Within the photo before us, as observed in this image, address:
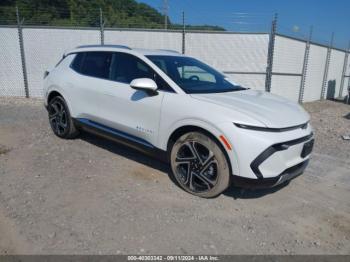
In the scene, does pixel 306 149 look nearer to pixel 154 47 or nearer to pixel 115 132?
pixel 115 132

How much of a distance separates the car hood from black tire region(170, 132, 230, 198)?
46cm

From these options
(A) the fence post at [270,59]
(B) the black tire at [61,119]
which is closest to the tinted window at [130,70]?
(B) the black tire at [61,119]

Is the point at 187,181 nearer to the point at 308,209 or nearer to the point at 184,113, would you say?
the point at 184,113

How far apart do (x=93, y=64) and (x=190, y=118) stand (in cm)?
220

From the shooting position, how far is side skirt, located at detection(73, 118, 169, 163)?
12.8ft

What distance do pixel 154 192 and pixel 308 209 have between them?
181cm

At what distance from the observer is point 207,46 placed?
33.1 ft

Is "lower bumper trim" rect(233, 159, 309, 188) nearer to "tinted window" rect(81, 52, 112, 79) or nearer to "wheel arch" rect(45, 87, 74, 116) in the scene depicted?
"tinted window" rect(81, 52, 112, 79)

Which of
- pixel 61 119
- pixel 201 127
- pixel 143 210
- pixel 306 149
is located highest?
pixel 201 127

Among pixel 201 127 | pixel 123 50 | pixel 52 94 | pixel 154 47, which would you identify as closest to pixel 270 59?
pixel 154 47

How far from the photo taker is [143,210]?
10.8 ft

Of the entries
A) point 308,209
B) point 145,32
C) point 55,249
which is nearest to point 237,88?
point 308,209

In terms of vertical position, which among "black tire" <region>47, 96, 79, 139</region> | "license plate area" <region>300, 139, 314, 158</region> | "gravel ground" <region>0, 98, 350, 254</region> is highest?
"license plate area" <region>300, 139, 314, 158</region>

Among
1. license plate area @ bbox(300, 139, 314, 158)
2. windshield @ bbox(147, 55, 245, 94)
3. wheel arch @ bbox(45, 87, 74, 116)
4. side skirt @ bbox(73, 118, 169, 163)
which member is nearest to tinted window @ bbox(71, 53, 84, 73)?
wheel arch @ bbox(45, 87, 74, 116)
